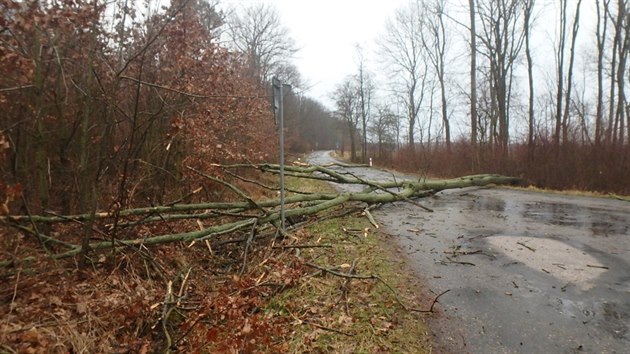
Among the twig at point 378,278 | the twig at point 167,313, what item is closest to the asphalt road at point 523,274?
the twig at point 378,278

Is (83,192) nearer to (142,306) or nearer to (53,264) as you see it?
(53,264)

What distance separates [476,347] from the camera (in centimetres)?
331

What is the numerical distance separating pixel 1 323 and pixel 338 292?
326cm

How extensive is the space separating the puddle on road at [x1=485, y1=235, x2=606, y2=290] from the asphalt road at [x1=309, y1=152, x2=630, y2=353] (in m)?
0.01

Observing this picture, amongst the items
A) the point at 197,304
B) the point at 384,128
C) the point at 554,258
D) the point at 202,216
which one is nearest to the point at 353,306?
the point at 197,304

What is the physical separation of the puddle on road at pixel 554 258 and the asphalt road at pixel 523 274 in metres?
0.01

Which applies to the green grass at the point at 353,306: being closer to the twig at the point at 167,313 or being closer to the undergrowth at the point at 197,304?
the undergrowth at the point at 197,304

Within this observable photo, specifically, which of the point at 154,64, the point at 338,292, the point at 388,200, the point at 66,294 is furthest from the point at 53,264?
the point at 388,200

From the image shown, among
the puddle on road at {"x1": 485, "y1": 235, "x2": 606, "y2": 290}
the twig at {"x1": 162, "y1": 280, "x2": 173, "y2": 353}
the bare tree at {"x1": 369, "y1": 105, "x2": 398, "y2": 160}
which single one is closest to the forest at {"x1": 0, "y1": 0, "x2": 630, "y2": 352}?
the twig at {"x1": 162, "y1": 280, "x2": 173, "y2": 353}

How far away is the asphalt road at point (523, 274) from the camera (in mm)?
3477

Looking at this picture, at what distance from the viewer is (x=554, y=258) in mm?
Result: 5605

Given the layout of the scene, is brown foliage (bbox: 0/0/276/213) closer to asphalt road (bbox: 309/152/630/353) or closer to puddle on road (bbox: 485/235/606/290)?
asphalt road (bbox: 309/152/630/353)

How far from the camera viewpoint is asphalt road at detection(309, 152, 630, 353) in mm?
3477

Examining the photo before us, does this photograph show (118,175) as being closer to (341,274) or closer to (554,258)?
(341,274)
